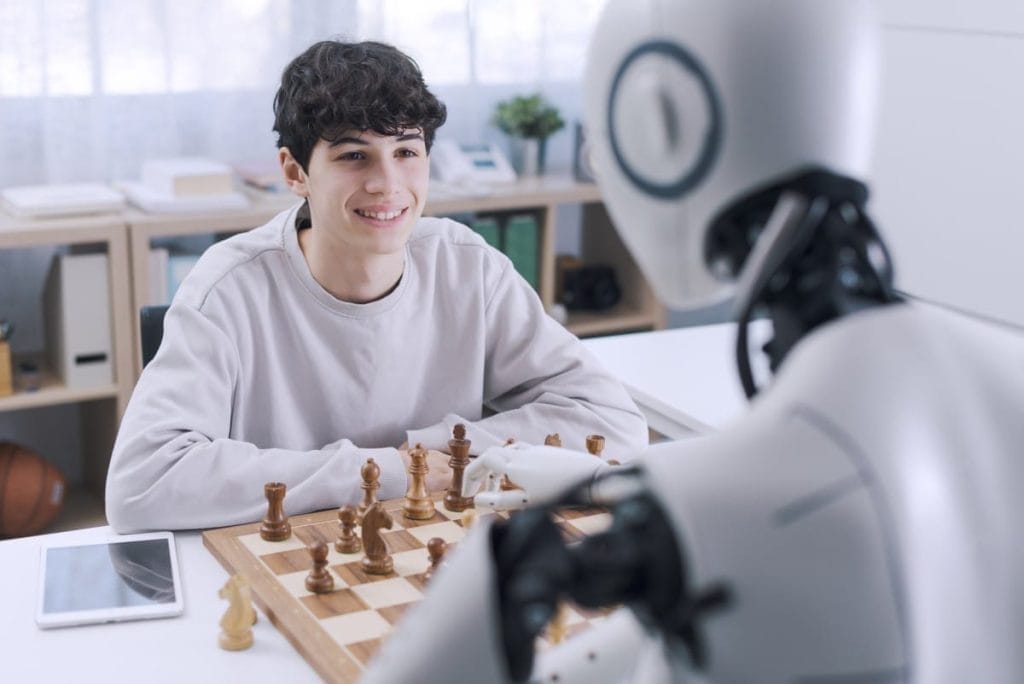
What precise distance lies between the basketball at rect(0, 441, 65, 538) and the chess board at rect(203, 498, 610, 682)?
1.54 metres

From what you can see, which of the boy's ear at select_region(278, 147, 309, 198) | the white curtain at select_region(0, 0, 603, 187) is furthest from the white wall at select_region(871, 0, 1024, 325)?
the boy's ear at select_region(278, 147, 309, 198)

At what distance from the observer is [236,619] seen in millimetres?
1390

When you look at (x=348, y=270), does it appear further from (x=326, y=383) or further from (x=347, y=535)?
(x=347, y=535)

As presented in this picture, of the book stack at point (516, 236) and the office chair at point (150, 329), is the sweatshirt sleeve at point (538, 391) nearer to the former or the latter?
the office chair at point (150, 329)

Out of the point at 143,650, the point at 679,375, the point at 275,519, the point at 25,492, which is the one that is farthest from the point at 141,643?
the point at 25,492

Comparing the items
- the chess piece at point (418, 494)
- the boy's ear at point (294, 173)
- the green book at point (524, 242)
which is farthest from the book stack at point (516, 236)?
the chess piece at point (418, 494)

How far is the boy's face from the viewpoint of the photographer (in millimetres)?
1967

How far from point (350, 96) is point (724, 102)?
1228mm

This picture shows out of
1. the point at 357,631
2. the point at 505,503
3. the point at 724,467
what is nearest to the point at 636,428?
the point at 505,503

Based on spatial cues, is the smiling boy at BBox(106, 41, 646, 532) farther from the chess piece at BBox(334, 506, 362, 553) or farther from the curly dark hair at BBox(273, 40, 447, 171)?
the chess piece at BBox(334, 506, 362, 553)

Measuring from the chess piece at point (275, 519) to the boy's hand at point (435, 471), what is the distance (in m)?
0.21

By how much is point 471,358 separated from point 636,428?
0.30 m

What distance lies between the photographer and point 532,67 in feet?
13.0

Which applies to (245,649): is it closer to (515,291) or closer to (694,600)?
(694,600)
